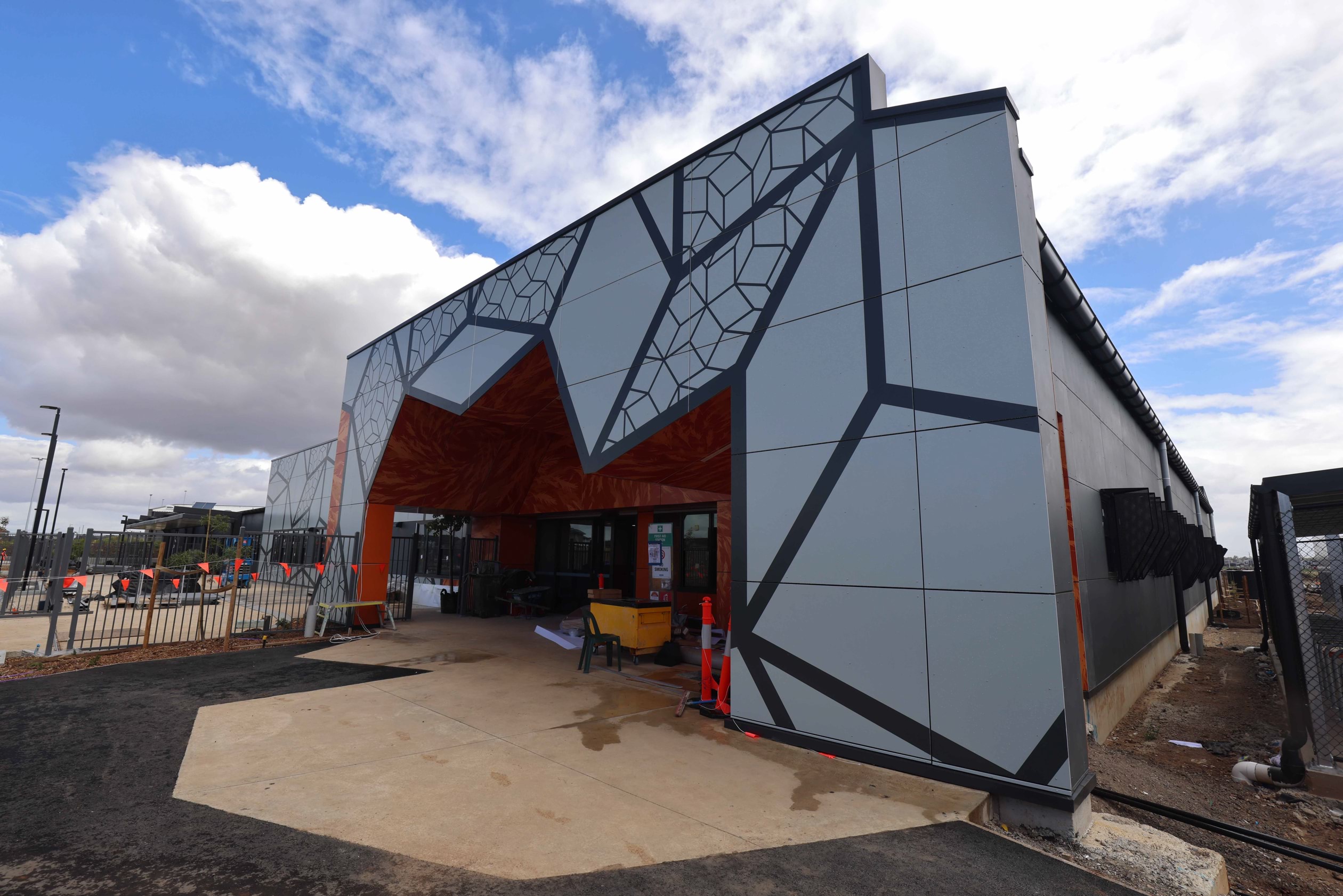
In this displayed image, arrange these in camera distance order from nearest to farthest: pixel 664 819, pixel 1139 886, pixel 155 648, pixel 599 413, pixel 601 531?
pixel 1139 886
pixel 664 819
pixel 599 413
pixel 155 648
pixel 601 531

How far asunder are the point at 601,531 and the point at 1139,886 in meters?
14.2

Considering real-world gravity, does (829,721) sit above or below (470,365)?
below

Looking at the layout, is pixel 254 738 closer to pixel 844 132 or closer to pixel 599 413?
pixel 599 413

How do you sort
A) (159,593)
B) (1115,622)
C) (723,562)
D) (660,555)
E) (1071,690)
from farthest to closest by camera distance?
(159,593) → (660,555) → (723,562) → (1115,622) → (1071,690)

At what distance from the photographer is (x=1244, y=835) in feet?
14.0

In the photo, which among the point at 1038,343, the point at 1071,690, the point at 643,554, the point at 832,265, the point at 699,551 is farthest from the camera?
the point at 643,554

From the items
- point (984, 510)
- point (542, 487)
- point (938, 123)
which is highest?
point (938, 123)

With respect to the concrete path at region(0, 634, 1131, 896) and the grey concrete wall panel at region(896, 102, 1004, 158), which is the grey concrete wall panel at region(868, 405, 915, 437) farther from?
the concrete path at region(0, 634, 1131, 896)

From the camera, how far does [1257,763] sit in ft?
19.3

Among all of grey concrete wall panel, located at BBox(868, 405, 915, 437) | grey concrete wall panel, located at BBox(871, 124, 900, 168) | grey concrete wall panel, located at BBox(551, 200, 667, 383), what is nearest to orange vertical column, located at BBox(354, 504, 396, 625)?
grey concrete wall panel, located at BBox(551, 200, 667, 383)

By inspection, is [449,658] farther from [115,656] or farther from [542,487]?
[542,487]

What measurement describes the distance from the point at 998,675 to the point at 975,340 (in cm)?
266

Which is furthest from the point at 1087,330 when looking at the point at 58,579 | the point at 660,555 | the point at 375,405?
the point at 58,579

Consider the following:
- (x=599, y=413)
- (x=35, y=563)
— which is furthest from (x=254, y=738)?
(x=35, y=563)
